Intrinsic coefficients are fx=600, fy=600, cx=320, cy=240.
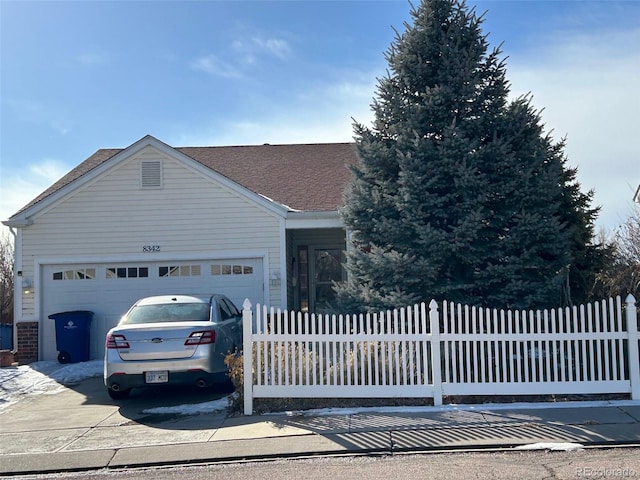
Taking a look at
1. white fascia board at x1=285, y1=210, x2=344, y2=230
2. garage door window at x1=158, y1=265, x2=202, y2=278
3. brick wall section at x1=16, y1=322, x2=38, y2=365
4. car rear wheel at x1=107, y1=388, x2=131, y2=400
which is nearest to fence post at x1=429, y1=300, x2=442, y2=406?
car rear wheel at x1=107, y1=388, x2=131, y2=400

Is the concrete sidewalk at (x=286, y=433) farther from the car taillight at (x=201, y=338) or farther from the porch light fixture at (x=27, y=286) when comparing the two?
the porch light fixture at (x=27, y=286)

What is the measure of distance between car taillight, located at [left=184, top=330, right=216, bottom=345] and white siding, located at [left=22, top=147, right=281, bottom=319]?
473 cm

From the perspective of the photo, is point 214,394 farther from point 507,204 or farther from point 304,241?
point 304,241

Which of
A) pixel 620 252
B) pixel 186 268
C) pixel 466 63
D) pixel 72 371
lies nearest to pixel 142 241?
pixel 186 268

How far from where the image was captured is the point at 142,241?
13125mm

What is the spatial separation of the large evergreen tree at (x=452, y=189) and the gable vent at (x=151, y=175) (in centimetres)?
493

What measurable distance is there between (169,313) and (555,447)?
574 centimetres

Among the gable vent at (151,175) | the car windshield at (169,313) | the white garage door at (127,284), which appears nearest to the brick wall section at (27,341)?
the white garage door at (127,284)

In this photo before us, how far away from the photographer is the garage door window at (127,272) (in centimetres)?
1316

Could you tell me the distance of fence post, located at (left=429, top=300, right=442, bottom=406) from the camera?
7.77 meters

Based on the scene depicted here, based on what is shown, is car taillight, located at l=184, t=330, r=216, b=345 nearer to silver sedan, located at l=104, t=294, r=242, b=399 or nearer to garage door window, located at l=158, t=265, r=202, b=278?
silver sedan, located at l=104, t=294, r=242, b=399

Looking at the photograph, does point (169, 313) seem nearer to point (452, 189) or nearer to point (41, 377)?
point (41, 377)

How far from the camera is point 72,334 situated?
1254 cm

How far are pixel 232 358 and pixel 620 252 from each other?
8476mm
